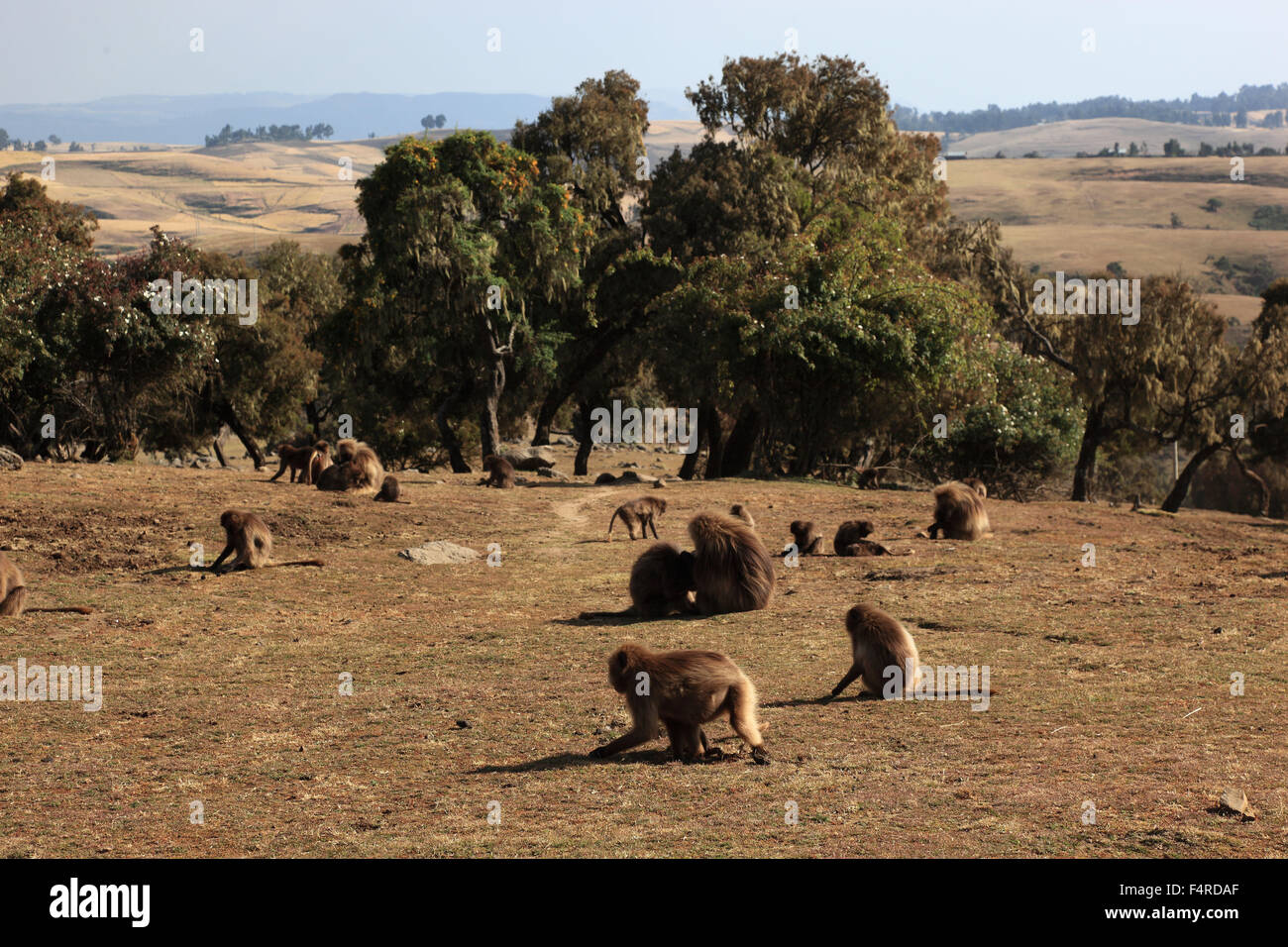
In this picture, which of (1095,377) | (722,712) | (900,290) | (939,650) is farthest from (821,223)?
(722,712)

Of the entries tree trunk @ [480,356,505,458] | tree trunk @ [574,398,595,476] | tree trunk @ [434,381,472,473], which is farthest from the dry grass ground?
tree trunk @ [574,398,595,476]

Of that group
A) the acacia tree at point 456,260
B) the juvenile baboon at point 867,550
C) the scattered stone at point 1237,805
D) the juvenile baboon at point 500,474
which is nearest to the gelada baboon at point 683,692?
the scattered stone at point 1237,805

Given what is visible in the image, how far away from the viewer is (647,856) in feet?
20.9

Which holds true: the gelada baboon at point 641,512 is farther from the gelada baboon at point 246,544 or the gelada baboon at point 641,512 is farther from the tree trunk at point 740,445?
the tree trunk at point 740,445

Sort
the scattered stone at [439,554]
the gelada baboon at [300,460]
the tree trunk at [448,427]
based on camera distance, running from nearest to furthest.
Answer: the scattered stone at [439,554]
the gelada baboon at [300,460]
the tree trunk at [448,427]

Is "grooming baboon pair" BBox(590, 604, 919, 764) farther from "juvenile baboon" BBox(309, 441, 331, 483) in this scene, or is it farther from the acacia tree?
the acacia tree

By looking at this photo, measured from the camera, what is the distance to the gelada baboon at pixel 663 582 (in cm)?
1411

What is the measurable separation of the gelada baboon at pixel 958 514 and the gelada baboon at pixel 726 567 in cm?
687

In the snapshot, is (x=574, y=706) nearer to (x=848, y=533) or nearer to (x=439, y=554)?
(x=848, y=533)

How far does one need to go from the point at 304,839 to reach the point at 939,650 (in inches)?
283

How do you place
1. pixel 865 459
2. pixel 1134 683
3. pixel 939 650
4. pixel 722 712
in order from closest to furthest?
pixel 722 712 < pixel 1134 683 < pixel 939 650 < pixel 865 459

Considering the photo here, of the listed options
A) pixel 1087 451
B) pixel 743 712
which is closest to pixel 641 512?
pixel 743 712

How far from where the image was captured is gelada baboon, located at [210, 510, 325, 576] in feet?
56.5

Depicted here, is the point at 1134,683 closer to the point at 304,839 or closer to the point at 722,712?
the point at 722,712
